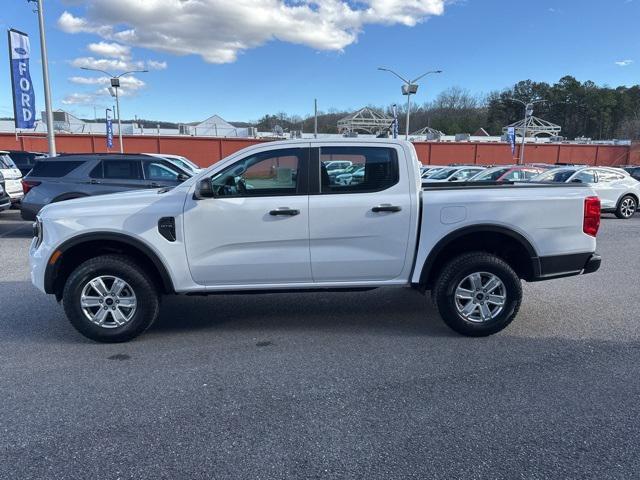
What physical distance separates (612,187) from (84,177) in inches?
567

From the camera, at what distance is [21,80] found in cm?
1582

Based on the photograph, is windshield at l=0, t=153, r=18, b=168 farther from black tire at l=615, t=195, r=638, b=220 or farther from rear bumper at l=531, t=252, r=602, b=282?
black tire at l=615, t=195, r=638, b=220

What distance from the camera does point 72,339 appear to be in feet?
14.8

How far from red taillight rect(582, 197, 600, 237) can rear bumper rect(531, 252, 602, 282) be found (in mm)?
252

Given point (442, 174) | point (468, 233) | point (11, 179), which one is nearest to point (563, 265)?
point (468, 233)

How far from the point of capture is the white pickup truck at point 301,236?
4258 mm

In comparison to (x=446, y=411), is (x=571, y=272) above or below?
above

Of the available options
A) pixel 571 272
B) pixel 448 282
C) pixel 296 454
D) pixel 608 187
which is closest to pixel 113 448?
pixel 296 454

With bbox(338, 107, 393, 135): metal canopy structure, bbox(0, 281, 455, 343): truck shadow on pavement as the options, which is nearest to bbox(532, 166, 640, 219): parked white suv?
bbox(0, 281, 455, 343): truck shadow on pavement

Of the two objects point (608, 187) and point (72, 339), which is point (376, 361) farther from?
point (608, 187)

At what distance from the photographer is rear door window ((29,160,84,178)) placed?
A: 9656 millimetres

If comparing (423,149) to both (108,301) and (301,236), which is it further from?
(108,301)

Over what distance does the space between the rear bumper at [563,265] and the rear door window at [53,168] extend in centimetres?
911

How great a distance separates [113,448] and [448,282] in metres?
3.08
